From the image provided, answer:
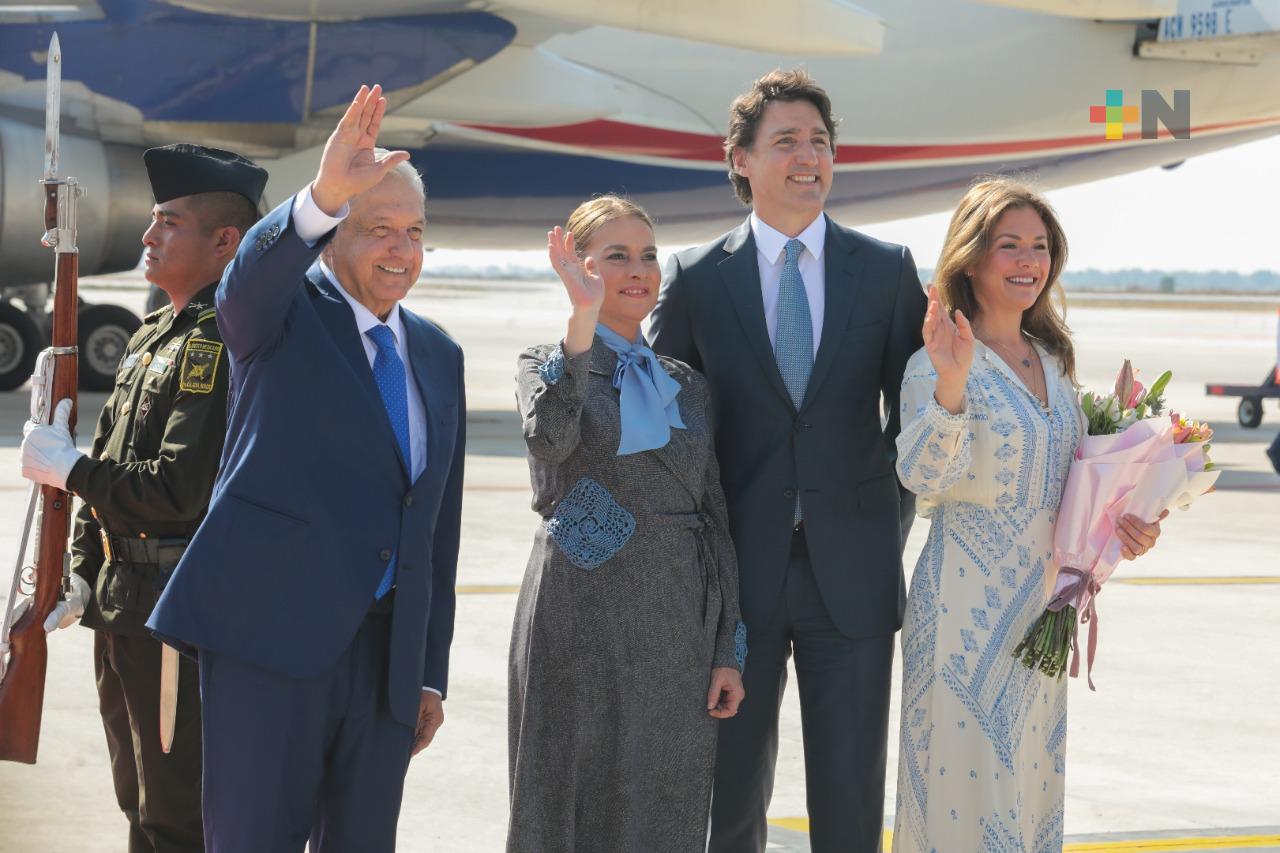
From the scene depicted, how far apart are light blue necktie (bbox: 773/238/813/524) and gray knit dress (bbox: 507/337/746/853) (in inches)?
19.2

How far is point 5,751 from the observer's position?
3.21 m

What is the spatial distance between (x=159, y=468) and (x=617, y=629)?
100cm

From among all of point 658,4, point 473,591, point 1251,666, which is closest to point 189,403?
point 473,591

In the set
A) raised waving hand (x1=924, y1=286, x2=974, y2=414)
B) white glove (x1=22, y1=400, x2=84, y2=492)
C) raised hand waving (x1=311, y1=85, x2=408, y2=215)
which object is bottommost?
white glove (x1=22, y1=400, x2=84, y2=492)

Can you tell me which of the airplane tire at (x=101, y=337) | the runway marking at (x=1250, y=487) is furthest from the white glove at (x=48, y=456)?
the airplane tire at (x=101, y=337)

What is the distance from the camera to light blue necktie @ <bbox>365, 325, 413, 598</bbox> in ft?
9.39

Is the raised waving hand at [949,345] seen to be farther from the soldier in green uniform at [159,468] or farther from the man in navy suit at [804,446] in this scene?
the soldier in green uniform at [159,468]

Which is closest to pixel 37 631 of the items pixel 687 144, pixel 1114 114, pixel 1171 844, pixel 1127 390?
pixel 1127 390

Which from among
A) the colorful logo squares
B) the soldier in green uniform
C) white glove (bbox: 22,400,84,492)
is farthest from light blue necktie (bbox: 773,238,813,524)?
the colorful logo squares

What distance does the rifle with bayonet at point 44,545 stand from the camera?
323 centimetres

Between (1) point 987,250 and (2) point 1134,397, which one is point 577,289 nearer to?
(1) point 987,250

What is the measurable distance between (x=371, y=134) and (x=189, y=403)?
2.64 ft

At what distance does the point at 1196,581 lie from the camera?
834 centimetres

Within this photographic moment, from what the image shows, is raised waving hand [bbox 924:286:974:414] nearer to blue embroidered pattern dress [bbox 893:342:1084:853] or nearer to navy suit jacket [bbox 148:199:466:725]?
blue embroidered pattern dress [bbox 893:342:1084:853]
